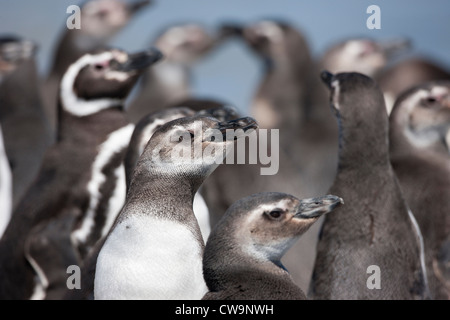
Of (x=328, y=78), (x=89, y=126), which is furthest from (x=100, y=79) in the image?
(x=328, y=78)

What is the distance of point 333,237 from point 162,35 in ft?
25.4

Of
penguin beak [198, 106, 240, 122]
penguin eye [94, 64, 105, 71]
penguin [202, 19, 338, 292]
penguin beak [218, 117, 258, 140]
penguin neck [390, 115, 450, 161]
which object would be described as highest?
penguin beak [218, 117, 258, 140]

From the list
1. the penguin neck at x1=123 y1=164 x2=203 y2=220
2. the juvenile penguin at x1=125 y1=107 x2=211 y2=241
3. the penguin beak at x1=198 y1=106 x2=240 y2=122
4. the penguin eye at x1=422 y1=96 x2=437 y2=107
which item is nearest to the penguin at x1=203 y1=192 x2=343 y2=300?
the penguin neck at x1=123 y1=164 x2=203 y2=220

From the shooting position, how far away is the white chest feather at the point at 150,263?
3.93 meters

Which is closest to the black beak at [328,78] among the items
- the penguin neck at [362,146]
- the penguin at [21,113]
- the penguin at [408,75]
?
the penguin neck at [362,146]

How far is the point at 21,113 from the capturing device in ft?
28.5

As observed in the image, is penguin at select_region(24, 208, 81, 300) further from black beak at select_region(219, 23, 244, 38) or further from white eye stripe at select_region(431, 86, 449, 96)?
black beak at select_region(219, 23, 244, 38)

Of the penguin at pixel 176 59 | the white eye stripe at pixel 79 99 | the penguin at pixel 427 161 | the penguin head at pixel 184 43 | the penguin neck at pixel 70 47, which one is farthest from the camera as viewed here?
the penguin head at pixel 184 43

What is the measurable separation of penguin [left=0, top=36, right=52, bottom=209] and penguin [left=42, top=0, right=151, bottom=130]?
1.28m

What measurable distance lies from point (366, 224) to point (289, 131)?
5.30 metres

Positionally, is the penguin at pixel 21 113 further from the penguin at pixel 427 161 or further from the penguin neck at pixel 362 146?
the penguin neck at pixel 362 146

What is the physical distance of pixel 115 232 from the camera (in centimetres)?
412

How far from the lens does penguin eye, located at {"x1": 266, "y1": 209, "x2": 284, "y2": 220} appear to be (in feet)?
13.8

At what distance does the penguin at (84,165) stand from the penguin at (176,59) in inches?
209
